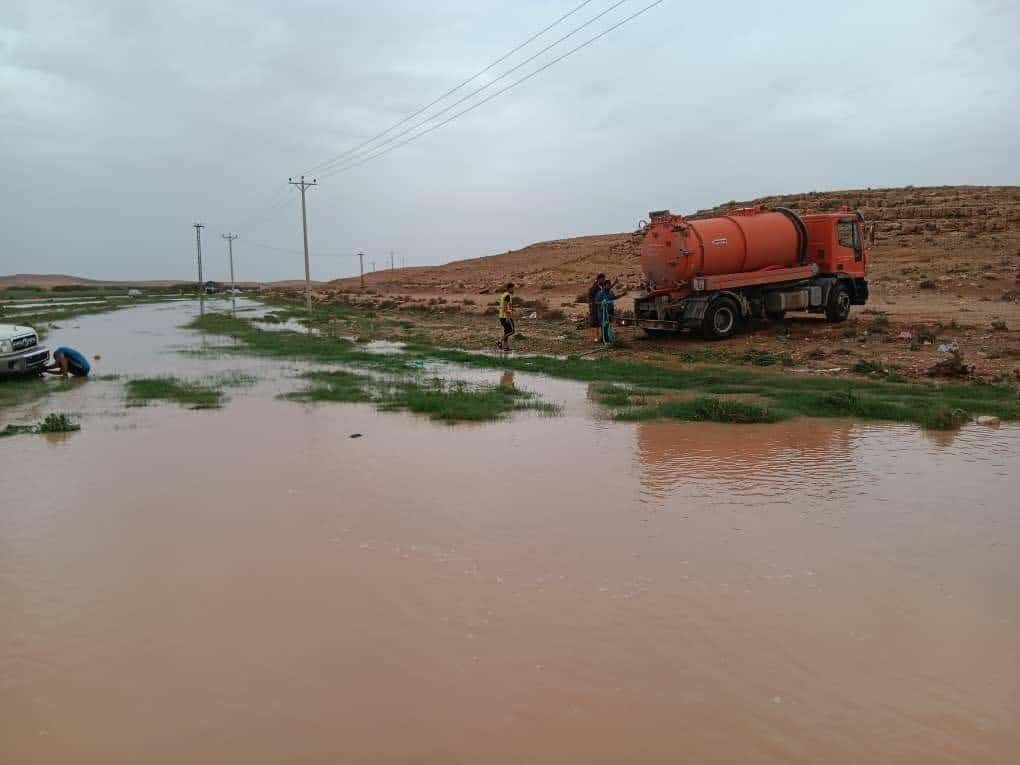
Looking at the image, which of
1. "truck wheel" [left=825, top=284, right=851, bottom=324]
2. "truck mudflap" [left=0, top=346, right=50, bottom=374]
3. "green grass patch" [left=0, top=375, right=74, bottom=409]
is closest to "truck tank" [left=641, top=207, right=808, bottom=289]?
"truck wheel" [left=825, top=284, right=851, bottom=324]

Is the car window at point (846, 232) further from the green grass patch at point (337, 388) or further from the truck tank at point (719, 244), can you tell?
the green grass patch at point (337, 388)

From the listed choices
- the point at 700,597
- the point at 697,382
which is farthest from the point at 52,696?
the point at 697,382

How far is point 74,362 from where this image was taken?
53.8ft

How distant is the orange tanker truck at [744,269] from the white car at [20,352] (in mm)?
14133

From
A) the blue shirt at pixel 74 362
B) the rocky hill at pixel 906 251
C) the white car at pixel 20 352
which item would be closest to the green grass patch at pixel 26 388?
the white car at pixel 20 352

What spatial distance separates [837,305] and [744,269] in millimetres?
2888

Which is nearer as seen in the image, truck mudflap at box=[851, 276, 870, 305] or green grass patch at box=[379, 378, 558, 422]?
green grass patch at box=[379, 378, 558, 422]

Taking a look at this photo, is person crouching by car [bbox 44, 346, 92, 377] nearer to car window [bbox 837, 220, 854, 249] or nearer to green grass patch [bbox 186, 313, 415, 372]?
green grass patch [bbox 186, 313, 415, 372]

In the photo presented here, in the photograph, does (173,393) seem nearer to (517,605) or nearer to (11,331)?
(11,331)

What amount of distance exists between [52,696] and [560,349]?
55.7 feet

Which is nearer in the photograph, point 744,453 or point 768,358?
point 744,453

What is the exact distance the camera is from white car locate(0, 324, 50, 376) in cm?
1514

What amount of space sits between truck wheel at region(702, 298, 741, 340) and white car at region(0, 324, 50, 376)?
15.1m

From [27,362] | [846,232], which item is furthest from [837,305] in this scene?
[27,362]
